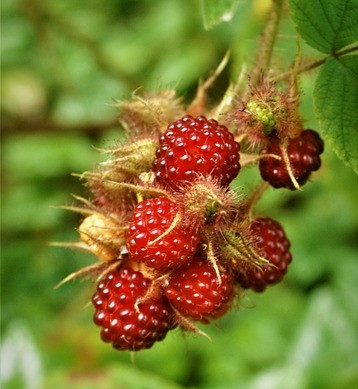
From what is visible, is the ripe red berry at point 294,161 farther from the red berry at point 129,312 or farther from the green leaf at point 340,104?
the red berry at point 129,312

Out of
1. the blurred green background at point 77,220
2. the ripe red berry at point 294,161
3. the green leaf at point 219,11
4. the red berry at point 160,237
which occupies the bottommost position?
the blurred green background at point 77,220

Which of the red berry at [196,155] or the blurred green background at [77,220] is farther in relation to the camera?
the blurred green background at [77,220]

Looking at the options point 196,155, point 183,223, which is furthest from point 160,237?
point 196,155

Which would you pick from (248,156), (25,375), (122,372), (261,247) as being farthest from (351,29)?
(25,375)

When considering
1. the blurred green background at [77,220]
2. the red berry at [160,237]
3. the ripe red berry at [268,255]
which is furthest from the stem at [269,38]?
the blurred green background at [77,220]

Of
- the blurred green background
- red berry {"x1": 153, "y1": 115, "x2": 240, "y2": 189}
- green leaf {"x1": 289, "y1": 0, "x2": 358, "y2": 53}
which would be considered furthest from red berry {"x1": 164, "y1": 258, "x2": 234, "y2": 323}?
the blurred green background

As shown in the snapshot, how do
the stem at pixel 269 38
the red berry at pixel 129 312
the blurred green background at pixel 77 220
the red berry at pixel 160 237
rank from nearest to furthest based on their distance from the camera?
the red berry at pixel 160 237
the red berry at pixel 129 312
the stem at pixel 269 38
the blurred green background at pixel 77 220

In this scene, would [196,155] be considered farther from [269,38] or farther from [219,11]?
[269,38]
